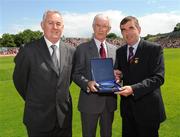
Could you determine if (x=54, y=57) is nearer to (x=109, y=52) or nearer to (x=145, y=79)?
(x=109, y=52)

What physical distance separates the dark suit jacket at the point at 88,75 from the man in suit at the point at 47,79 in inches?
12.0

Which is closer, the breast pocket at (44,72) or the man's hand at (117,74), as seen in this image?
the breast pocket at (44,72)

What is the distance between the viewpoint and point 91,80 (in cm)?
536

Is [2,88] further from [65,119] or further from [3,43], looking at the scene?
[3,43]

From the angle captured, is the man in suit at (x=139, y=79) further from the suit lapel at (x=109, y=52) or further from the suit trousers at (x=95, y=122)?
the suit trousers at (x=95, y=122)

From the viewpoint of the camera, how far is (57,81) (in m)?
4.89

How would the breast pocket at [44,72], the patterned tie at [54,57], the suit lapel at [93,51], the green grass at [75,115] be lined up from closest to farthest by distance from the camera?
the breast pocket at [44,72] < the patterned tie at [54,57] < the suit lapel at [93,51] < the green grass at [75,115]

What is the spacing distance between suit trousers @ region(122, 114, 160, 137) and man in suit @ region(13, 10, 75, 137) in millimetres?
981

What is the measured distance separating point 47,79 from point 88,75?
2.59 feet

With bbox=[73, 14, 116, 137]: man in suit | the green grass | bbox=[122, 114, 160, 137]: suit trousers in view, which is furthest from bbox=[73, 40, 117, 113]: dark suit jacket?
the green grass

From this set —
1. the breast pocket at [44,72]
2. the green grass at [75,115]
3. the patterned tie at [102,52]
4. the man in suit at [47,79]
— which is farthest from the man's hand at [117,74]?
the green grass at [75,115]

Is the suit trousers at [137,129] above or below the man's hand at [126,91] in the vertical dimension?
below

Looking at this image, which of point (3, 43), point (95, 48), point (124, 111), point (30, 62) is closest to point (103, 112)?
point (124, 111)

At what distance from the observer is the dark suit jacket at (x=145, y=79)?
16.9ft
